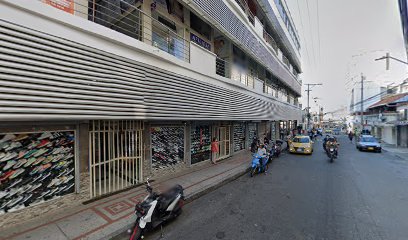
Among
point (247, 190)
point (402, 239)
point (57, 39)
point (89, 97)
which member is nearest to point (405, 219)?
point (402, 239)

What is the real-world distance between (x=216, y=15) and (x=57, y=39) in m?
6.53

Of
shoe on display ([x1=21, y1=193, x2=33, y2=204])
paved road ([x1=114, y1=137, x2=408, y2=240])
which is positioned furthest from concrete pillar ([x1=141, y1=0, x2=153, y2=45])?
paved road ([x1=114, y1=137, x2=408, y2=240])

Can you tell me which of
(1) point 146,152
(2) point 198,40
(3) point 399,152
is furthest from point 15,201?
(3) point 399,152

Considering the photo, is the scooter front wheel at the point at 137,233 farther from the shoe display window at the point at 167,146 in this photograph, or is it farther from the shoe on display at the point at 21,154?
the shoe display window at the point at 167,146

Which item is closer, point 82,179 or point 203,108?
point 82,179

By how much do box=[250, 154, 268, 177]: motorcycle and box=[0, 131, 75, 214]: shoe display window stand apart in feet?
23.3

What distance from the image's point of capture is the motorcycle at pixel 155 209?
3.67 meters

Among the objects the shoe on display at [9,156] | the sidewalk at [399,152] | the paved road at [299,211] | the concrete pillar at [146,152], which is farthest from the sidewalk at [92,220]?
the sidewalk at [399,152]

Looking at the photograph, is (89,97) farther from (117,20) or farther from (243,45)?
(243,45)

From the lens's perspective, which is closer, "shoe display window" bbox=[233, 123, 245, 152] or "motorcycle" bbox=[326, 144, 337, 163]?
"motorcycle" bbox=[326, 144, 337, 163]

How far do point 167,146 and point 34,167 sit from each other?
424 cm

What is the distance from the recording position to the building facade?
346 cm

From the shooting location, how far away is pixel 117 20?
25.6 ft

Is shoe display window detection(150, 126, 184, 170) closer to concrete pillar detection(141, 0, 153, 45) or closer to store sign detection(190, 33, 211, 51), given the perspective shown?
concrete pillar detection(141, 0, 153, 45)
